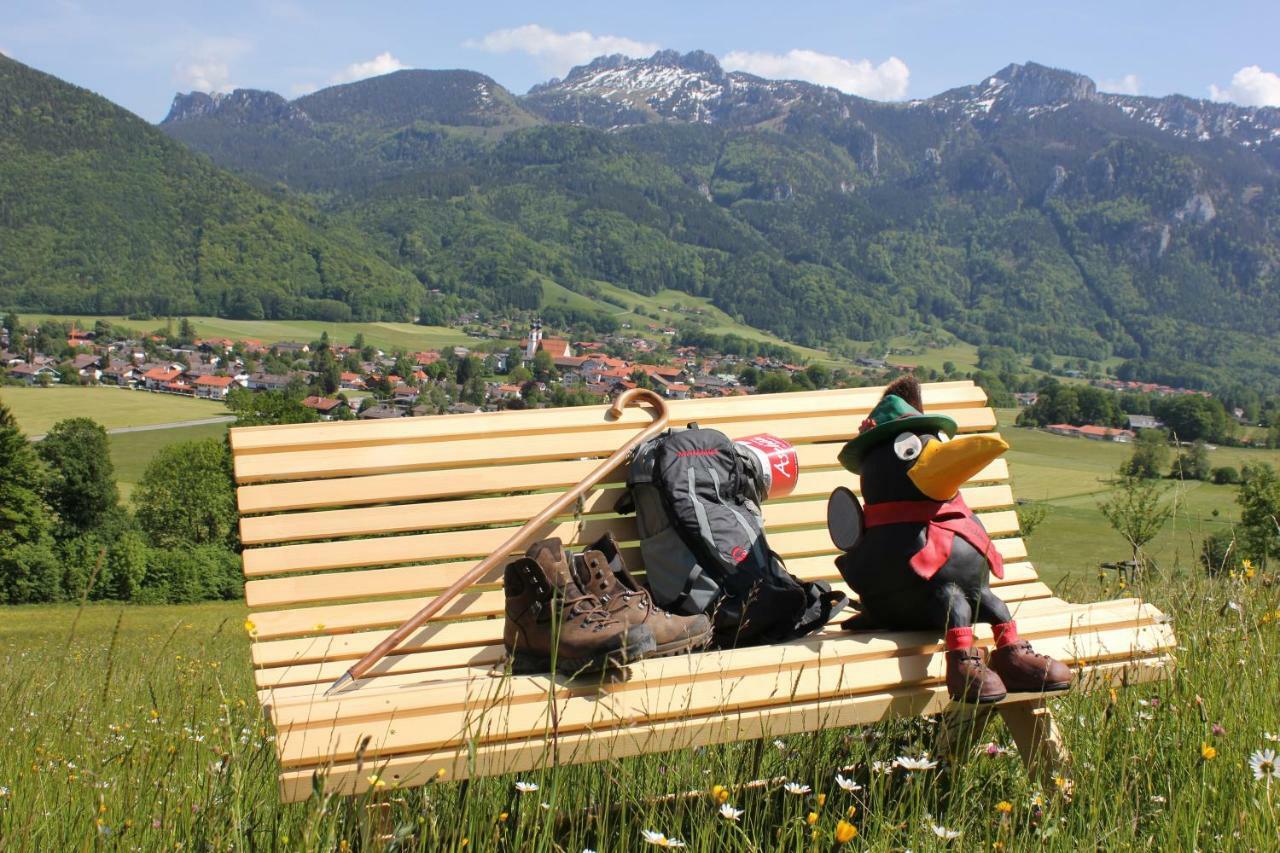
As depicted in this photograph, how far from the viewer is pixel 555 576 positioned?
8.45ft

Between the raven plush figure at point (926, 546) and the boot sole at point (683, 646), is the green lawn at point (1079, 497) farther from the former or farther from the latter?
the boot sole at point (683, 646)

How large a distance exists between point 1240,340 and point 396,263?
138m

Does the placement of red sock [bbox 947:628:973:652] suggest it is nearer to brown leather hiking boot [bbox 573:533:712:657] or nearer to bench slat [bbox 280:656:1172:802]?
bench slat [bbox 280:656:1172:802]

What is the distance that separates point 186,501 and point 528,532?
44.2 metres

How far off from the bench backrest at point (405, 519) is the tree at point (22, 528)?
35327mm

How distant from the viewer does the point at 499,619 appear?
3.43 meters

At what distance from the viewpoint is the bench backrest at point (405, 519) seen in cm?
318

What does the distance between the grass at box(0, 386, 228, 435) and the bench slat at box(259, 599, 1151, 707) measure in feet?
205

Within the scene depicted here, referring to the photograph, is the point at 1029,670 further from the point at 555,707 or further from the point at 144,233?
the point at 144,233

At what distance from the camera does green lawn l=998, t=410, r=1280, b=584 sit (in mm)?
28750

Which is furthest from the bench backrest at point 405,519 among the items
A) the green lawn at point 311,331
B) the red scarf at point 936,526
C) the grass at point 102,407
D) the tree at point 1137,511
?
the green lawn at point 311,331

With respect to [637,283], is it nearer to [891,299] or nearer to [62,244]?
[891,299]

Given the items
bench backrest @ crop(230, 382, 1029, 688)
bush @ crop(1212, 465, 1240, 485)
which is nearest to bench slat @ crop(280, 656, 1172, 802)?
bench backrest @ crop(230, 382, 1029, 688)

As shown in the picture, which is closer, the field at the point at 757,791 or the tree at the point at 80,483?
the field at the point at 757,791
